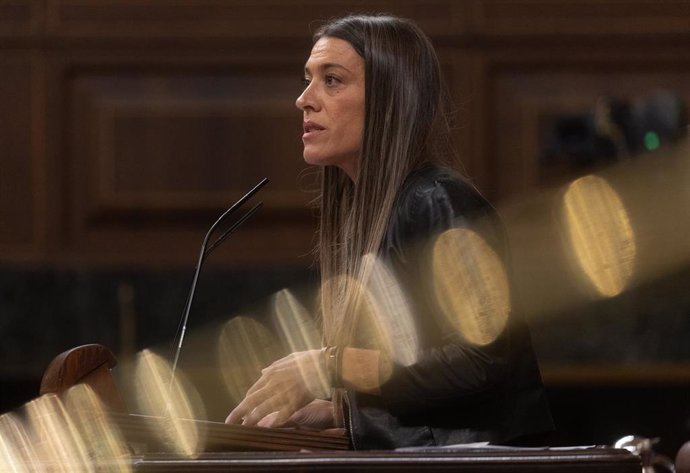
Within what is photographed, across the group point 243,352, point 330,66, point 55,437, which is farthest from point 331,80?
point 243,352

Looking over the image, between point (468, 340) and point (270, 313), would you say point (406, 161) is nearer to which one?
point (468, 340)

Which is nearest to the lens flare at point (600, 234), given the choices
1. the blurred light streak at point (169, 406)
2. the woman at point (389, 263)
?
the blurred light streak at point (169, 406)

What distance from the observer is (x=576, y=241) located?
3.42 metres

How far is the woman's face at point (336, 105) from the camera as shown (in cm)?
212

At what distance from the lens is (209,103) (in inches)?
143

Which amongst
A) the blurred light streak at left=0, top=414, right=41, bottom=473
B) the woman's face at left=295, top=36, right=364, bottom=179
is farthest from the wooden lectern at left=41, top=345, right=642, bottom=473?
the woman's face at left=295, top=36, right=364, bottom=179

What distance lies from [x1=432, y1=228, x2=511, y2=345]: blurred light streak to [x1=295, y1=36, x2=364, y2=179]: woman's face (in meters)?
0.32

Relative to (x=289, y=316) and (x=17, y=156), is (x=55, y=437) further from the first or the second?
(x=17, y=156)

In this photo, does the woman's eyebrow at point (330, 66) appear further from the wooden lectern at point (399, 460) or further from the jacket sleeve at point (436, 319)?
the wooden lectern at point (399, 460)

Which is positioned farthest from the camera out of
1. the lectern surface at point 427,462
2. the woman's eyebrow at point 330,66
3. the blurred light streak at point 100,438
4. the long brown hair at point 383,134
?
the woman's eyebrow at point 330,66

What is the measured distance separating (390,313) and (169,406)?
31cm

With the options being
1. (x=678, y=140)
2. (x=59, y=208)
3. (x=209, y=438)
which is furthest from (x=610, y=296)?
(x=209, y=438)

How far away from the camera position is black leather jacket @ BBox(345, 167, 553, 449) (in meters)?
1.79

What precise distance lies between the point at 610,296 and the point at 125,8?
1382mm
